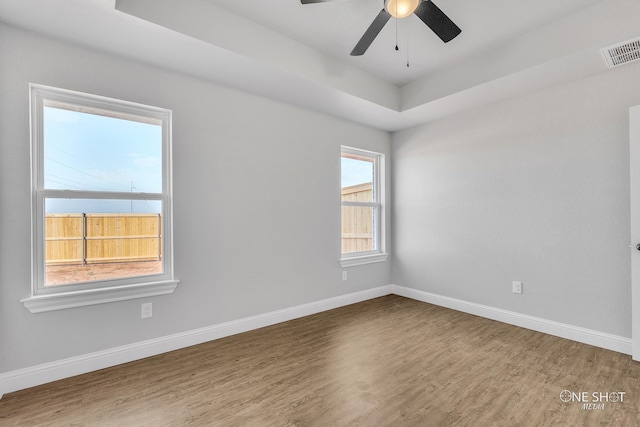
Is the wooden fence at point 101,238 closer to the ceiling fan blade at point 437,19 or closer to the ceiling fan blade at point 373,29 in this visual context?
A: the ceiling fan blade at point 373,29

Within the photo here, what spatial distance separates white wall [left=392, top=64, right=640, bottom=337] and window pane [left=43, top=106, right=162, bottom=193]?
334 centimetres

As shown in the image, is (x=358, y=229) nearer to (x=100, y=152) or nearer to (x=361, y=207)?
(x=361, y=207)

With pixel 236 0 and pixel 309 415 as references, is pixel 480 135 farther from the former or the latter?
pixel 309 415

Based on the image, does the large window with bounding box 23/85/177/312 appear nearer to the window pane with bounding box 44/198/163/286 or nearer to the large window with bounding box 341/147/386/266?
the window pane with bounding box 44/198/163/286

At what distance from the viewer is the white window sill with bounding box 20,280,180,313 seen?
207 centimetres

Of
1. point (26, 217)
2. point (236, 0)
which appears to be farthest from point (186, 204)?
point (236, 0)

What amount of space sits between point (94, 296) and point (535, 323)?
13.5ft

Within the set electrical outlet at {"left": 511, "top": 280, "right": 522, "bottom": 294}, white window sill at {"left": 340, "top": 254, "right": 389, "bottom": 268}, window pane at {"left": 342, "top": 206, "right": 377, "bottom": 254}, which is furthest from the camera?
window pane at {"left": 342, "top": 206, "right": 377, "bottom": 254}

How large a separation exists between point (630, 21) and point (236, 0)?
296 centimetres

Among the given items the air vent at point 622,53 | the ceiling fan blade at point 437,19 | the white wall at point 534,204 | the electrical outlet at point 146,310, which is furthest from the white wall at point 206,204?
the air vent at point 622,53

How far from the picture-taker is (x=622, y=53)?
2.36 metres

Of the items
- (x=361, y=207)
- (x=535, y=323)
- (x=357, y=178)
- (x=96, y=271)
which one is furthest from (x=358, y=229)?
(x=96, y=271)

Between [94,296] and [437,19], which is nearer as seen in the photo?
[437,19]

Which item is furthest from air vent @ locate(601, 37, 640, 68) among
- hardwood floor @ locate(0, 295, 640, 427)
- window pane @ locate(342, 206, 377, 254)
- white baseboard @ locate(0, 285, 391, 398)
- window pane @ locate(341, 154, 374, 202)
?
white baseboard @ locate(0, 285, 391, 398)
